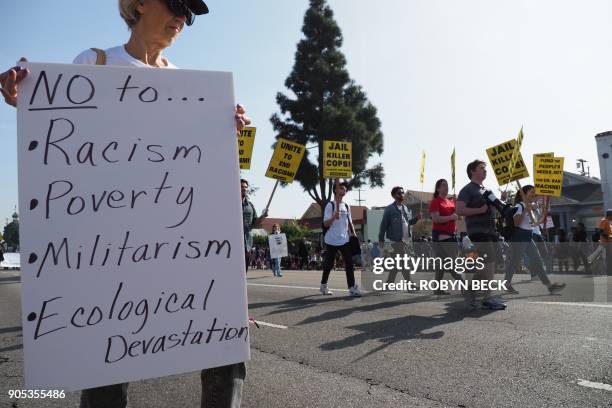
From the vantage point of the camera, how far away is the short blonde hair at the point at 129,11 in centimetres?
212

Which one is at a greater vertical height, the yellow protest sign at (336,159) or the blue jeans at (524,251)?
the yellow protest sign at (336,159)

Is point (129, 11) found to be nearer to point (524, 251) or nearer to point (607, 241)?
point (524, 251)

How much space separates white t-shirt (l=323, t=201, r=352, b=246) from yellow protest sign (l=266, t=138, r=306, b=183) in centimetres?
219

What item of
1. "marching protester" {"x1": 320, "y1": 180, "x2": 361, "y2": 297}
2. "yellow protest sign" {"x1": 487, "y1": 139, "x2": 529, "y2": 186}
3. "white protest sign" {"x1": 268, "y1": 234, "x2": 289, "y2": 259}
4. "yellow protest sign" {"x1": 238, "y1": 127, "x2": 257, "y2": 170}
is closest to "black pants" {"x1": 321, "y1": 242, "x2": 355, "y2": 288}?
"marching protester" {"x1": 320, "y1": 180, "x2": 361, "y2": 297}

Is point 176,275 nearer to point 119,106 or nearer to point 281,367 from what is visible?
point 119,106

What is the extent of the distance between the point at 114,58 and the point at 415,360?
3.01 m

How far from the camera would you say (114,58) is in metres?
2.05

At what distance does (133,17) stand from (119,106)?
0.57 m

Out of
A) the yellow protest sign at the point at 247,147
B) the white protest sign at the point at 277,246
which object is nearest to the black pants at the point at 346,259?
the yellow protest sign at the point at 247,147

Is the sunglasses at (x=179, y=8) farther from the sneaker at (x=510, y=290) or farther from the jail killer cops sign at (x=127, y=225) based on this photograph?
the sneaker at (x=510, y=290)

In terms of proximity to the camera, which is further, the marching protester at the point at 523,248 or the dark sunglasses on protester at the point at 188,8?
the marching protester at the point at 523,248

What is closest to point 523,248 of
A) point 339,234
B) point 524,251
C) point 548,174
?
point 524,251

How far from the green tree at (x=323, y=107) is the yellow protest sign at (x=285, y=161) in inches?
983

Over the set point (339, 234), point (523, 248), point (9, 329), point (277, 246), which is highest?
point (339, 234)
